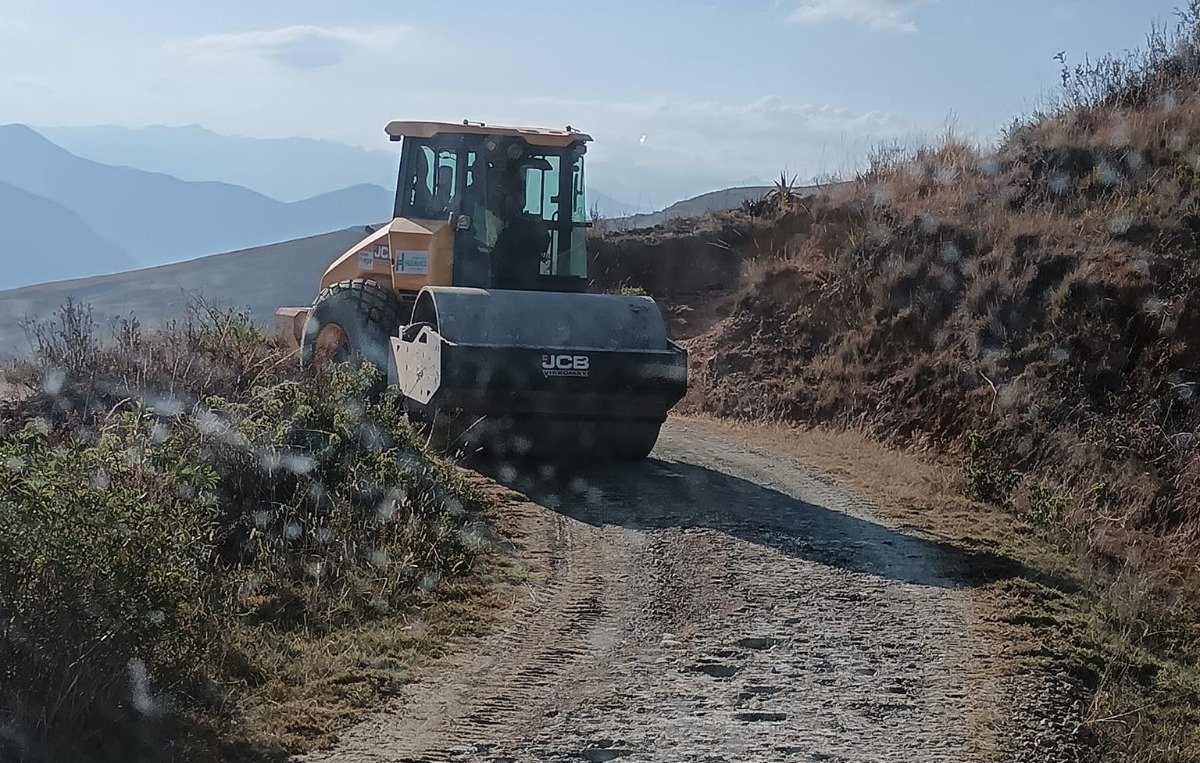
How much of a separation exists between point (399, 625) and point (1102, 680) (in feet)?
13.3

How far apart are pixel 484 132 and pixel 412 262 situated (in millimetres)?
1500

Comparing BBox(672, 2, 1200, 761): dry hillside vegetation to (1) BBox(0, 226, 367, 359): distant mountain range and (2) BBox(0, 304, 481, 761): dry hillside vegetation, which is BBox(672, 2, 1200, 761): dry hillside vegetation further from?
(1) BBox(0, 226, 367, 359): distant mountain range

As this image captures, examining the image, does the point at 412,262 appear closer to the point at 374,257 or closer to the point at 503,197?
the point at 374,257

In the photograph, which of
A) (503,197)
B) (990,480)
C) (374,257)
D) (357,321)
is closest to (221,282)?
(374,257)

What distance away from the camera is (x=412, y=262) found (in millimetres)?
12742

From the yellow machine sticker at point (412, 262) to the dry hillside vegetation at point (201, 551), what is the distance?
1.76 metres

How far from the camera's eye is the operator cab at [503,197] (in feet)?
42.1

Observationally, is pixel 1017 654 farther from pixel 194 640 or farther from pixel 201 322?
pixel 201 322

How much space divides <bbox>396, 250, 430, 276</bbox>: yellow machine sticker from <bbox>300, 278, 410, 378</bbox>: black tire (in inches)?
13.9

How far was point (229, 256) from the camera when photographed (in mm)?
39875

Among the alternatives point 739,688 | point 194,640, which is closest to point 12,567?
point 194,640

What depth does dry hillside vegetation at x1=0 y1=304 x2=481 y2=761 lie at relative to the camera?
5672 millimetres

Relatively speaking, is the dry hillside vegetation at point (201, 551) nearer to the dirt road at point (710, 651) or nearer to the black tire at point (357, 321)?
the dirt road at point (710, 651)

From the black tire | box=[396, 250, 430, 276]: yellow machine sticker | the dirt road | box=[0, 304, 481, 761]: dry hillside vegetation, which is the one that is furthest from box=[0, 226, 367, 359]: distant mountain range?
the dirt road
